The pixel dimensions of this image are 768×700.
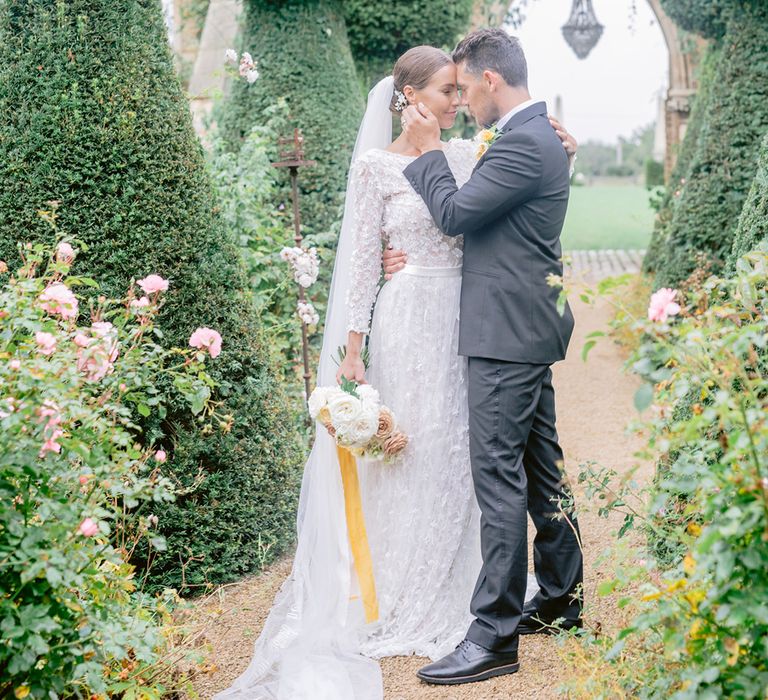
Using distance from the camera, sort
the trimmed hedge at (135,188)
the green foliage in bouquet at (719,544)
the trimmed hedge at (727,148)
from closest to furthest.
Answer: the green foliage in bouquet at (719,544) → the trimmed hedge at (135,188) → the trimmed hedge at (727,148)

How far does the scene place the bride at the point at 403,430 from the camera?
338 cm

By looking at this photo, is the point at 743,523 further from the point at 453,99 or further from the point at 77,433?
the point at 453,99

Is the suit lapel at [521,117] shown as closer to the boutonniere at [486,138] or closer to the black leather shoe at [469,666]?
the boutonniere at [486,138]

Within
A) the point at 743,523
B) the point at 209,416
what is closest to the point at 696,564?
the point at 743,523

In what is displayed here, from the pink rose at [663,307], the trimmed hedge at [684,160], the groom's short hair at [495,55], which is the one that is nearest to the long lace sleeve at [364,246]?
the groom's short hair at [495,55]

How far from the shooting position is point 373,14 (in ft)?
27.0

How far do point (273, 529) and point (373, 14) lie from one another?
5.61 meters

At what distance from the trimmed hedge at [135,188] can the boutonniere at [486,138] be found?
1.21m

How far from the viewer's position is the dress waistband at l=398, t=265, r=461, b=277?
3.43m

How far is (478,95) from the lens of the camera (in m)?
3.23

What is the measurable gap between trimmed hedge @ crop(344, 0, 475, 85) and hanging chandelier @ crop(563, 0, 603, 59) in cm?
616

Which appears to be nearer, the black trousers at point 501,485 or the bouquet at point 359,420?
the black trousers at point 501,485

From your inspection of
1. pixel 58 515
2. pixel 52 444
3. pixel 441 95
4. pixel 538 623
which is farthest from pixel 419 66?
pixel 538 623

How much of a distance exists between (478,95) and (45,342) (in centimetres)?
166
